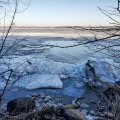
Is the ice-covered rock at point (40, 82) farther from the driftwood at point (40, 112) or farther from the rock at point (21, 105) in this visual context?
the rock at point (21, 105)

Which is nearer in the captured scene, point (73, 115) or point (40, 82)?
point (73, 115)

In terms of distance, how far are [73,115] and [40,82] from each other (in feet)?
13.3

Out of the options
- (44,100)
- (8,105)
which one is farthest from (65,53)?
(8,105)

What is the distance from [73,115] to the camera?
8.70 meters

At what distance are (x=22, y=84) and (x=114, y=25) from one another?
10.4 meters

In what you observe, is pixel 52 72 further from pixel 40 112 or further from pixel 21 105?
pixel 40 112

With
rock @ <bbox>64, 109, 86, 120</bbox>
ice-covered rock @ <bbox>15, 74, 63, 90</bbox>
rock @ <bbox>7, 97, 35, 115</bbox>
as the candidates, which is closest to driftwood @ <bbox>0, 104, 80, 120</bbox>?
rock @ <bbox>64, 109, 86, 120</bbox>

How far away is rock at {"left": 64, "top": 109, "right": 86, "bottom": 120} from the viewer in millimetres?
8523

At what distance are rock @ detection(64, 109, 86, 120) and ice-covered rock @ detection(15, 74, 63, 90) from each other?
3137mm

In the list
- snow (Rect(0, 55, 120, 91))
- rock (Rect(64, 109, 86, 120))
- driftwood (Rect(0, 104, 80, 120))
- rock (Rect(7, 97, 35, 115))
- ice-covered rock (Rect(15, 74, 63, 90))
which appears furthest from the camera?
snow (Rect(0, 55, 120, 91))

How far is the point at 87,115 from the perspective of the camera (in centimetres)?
916

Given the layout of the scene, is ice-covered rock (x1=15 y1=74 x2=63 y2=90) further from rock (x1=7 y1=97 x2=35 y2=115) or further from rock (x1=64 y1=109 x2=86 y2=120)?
rock (x1=64 y1=109 x2=86 y2=120)

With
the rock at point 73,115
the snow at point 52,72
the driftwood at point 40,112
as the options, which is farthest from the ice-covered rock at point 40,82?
the rock at point 73,115

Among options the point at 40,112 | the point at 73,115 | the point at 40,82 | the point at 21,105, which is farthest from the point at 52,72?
the point at 40,112
